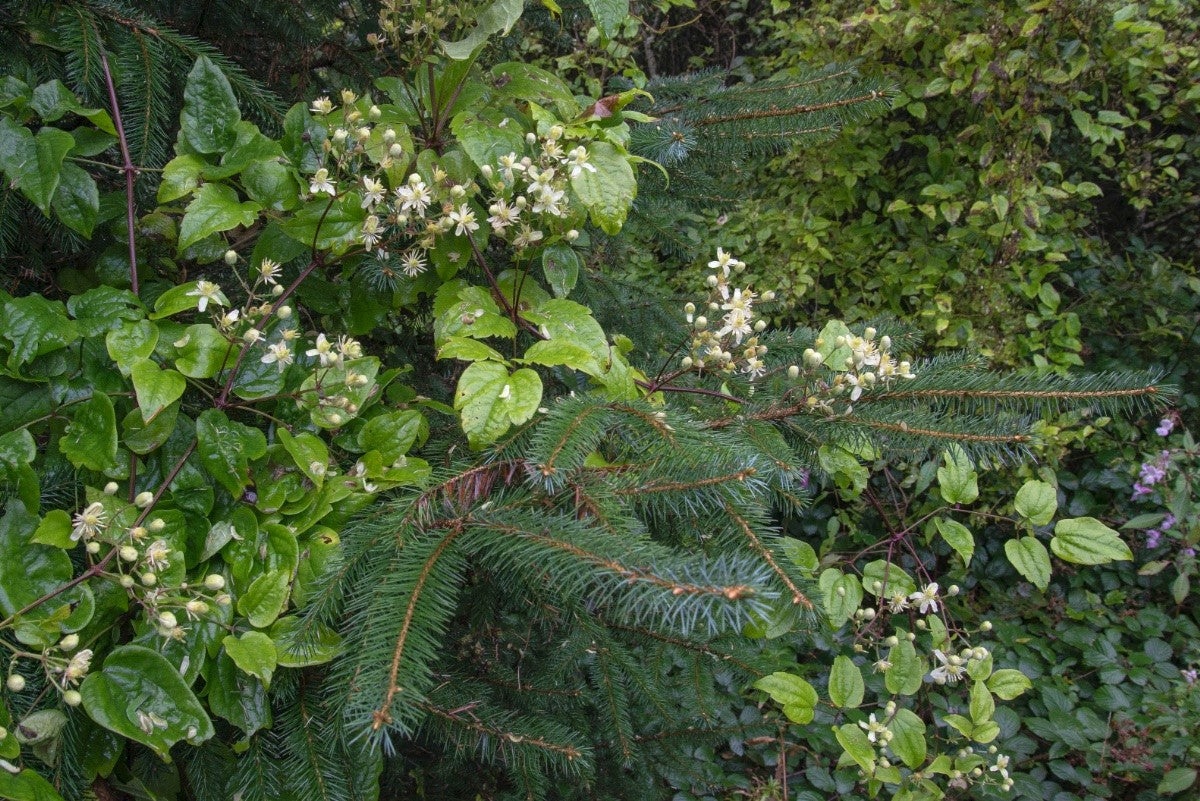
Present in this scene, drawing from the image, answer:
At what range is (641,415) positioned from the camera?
88 cm

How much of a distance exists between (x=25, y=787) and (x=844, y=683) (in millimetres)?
1181

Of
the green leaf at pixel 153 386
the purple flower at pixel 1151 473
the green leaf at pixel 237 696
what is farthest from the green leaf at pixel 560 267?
the purple flower at pixel 1151 473

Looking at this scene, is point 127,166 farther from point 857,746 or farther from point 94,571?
point 857,746

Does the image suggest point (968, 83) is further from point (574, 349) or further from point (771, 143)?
point (574, 349)

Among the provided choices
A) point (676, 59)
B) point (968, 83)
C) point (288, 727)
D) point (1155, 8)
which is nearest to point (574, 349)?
point (288, 727)

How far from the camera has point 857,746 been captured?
52.0 inches

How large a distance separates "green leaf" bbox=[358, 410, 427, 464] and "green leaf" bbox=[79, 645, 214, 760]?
318 millimetres

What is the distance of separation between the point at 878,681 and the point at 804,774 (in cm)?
37

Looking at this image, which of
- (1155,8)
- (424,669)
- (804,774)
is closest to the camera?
(424,669)

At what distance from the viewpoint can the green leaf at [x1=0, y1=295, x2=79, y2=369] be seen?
817 millimetres

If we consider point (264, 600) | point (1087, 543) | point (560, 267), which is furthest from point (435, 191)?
point (1087, 543)

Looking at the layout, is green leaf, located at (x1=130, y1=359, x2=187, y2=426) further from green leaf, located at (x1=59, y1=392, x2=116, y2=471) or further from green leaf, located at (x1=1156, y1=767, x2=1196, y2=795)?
green leaf, located at (x1=1156, y1=767, x2=1196, y2=795)

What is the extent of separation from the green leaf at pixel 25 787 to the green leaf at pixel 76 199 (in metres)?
0.62

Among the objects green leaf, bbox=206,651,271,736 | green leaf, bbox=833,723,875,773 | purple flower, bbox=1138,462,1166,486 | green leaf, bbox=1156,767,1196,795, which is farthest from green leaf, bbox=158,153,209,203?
purple flower, bbox=1138,462,1166,486
